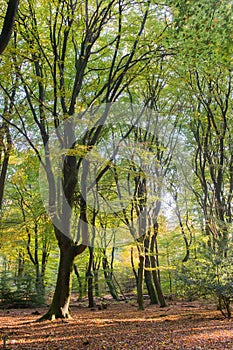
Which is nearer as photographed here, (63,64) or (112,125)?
(63,64)

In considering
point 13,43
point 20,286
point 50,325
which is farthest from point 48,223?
point 20,286

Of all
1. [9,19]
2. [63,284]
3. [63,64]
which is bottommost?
[63,284]

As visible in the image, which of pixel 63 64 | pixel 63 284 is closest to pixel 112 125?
pixel 63 64

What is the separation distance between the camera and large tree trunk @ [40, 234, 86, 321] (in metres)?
9.27

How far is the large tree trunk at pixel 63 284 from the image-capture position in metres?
9.27

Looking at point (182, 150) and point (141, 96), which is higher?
point (141, 96)

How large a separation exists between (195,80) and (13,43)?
6643mm

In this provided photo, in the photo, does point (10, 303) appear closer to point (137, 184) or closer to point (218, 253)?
point (137, 184)

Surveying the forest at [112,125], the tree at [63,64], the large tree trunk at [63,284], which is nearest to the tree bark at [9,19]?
the forest at [112,125]

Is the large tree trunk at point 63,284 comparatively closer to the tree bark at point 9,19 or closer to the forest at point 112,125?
the forest at point 112,125

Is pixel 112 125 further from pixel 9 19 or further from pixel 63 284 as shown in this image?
pixel 9 19

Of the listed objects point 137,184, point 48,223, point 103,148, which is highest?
point 103,148

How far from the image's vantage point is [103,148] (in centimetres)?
1414

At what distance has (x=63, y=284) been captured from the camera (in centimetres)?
937
